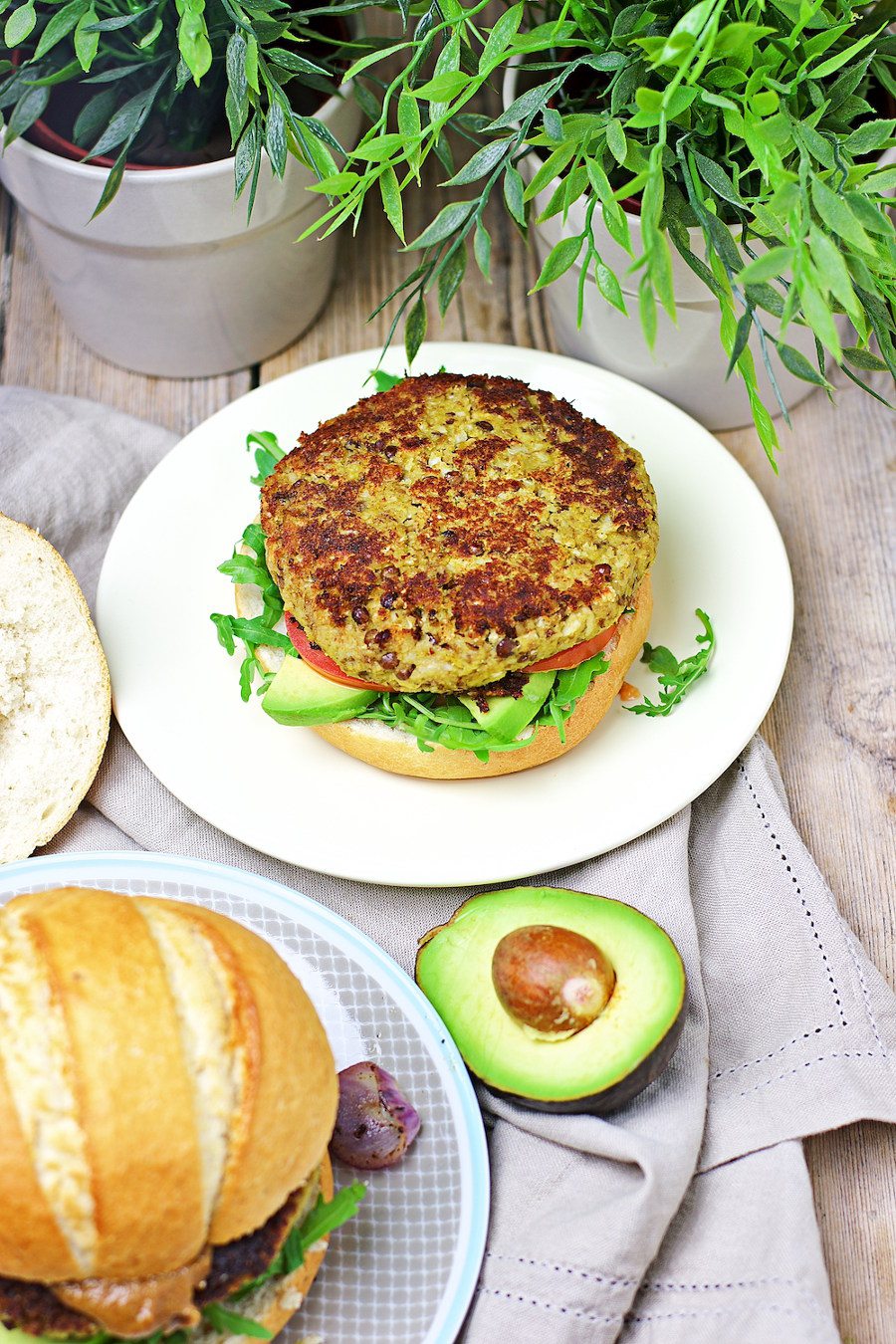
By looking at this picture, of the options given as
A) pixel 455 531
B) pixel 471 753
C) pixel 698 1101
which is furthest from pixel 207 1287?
pixel 455 531

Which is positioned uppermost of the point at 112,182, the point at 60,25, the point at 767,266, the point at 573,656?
the point at 767,266

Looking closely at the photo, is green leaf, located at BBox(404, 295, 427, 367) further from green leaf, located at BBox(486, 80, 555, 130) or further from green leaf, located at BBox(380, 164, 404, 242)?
green leaf, located at BBox(486, 80, 555, 130)

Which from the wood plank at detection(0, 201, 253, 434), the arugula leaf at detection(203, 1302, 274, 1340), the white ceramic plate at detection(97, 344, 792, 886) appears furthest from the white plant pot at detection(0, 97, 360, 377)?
the arugula leaf at detection(203, 1302, 274, 1340)

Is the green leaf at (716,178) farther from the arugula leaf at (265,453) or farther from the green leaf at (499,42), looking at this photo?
the arugula leaf at (265,453)

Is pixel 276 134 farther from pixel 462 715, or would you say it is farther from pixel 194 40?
pixel 462 715

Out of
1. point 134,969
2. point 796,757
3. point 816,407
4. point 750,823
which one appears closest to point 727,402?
point 816,407

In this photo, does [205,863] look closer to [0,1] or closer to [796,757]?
[796,757]
